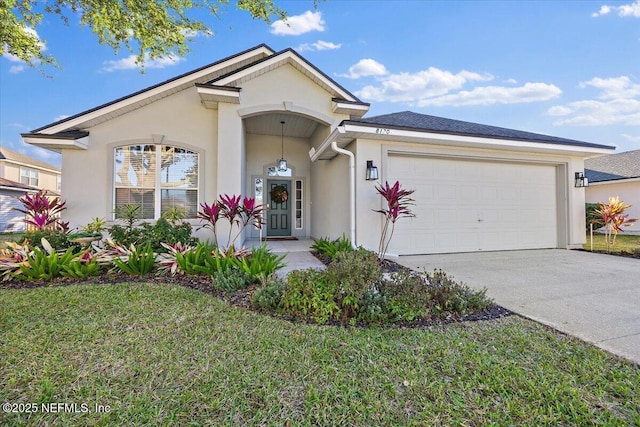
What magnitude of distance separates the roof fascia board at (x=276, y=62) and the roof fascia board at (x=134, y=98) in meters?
1.25

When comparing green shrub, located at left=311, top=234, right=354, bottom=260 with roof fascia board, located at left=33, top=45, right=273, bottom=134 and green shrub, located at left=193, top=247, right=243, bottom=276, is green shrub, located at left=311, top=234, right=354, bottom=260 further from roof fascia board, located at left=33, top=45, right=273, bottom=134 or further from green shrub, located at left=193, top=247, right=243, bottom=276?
roof fascia board, located at left=33, top=45, right=273, bottom=134

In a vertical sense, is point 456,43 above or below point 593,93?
above

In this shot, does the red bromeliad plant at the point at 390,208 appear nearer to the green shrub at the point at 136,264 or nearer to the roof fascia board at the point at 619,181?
the green shrub at the point at 136,264

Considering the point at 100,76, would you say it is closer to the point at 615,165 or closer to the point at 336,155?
the point at 336,155

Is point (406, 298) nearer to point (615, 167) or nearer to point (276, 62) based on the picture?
point (276, 62)

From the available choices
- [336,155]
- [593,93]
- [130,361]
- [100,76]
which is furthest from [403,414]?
[593,93]

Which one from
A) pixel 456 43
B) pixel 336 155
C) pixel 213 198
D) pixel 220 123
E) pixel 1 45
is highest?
pixel 456 43

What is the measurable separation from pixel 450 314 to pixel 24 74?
1358 cm

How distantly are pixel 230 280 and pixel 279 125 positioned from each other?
255 inches

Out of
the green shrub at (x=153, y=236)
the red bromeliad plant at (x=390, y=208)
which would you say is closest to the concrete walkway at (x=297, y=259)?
the red bromeliad plant at (x=390, y=208)

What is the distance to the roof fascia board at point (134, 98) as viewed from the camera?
6910 mm

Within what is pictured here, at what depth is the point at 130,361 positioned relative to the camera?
2268 mm

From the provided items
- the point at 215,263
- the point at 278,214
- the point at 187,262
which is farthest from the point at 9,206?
the point at 215,263

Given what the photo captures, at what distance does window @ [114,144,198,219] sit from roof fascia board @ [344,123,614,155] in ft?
15.7
